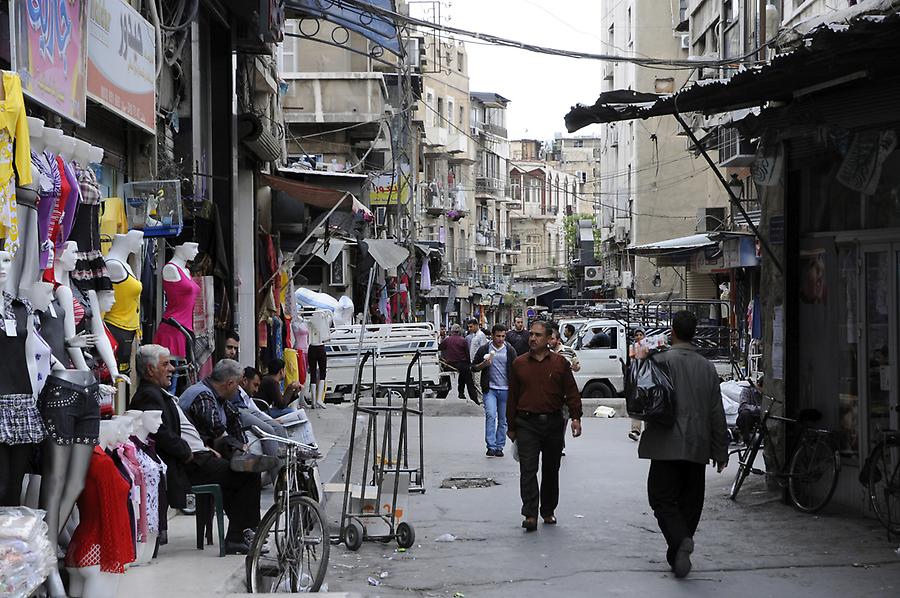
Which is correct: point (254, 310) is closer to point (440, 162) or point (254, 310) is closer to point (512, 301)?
point (440, 162)

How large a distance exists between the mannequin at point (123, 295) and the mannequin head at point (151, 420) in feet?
4.58

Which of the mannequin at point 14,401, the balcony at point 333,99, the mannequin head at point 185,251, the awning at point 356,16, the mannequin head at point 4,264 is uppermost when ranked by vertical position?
the balcony at point 333,99

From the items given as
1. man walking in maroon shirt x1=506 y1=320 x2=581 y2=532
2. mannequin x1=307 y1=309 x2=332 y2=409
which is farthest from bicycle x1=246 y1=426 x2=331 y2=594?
mannequin x1=307 y1=309 x2=332 y2=409

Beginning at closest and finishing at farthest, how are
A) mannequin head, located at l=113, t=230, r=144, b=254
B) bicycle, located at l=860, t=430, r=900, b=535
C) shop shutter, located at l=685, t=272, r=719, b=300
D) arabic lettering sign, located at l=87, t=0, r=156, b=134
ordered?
mannequin head, located at l=113, t=230, r=144, b=254
arabic lettering sign, located at l=87, t=0, r=156, b=134
bicycle, located at l=860, t=430, r=900, b=535
shop shutter, located at l=685, t=272, r=719, b=300

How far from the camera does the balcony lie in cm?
3234

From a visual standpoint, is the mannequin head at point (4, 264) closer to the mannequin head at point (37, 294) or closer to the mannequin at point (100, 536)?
the mannequin head at point (37, 294)


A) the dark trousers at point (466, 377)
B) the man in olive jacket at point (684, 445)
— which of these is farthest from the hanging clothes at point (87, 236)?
the dark trousers at point (466, 377)

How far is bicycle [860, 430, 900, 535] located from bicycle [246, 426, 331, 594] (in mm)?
4922

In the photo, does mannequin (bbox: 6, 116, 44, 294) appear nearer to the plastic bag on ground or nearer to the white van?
the plastic bag on ground

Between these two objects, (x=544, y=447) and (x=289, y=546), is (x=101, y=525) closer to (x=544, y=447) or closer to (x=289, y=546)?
(x=289, y=546)

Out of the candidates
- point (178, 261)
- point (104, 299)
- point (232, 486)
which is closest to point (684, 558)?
point (232, 486)

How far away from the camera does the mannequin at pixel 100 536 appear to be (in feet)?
22.1

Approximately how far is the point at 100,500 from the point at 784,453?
727cm

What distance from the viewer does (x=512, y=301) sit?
97.9 meters
